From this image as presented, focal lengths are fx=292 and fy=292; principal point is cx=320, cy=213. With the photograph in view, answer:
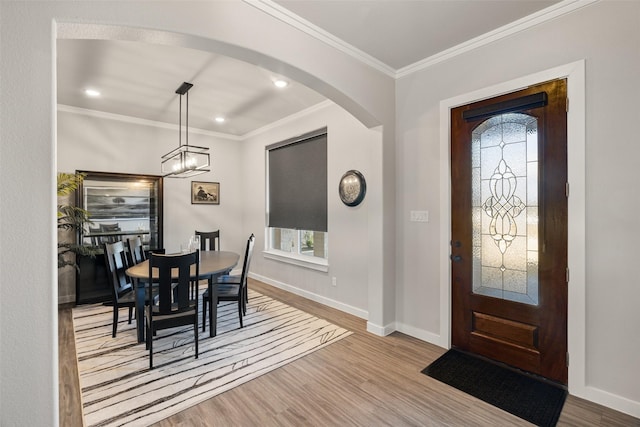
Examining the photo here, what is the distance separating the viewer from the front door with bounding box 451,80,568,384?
2.26 meters

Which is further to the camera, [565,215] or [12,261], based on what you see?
[565,215]

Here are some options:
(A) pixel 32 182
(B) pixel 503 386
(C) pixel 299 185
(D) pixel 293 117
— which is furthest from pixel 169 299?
(D) pixel 293 117

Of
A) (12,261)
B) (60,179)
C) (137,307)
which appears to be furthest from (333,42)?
(60,179)

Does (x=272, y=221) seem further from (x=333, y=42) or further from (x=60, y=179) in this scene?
(x=333, y=42)

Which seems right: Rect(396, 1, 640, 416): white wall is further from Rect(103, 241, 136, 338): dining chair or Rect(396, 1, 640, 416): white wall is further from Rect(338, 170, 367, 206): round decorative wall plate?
Rect(103, 241, 136, 338): dining chair

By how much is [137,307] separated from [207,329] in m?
0.78

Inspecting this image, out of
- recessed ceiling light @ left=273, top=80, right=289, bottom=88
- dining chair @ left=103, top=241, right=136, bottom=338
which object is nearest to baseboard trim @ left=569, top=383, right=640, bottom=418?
recessed ceiling light @ left=273, top=80, right=289, bottom=88

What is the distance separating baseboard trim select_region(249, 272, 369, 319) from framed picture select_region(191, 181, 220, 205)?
1.68m

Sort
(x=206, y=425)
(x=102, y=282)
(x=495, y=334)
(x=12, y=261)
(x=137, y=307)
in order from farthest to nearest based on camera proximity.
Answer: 1. (x=102, y=282)
2. (x=137, y=307)
3. (x=495, y=334)
4. (x=206, y=425)
5. (x=12, y=261)

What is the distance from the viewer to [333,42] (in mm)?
2609

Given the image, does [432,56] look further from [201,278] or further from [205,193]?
[205,193]

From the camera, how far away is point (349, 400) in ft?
7.02

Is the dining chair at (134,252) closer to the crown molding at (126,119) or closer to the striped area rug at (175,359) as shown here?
the striped area rug at (175,359)

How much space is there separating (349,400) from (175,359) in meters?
1.65
